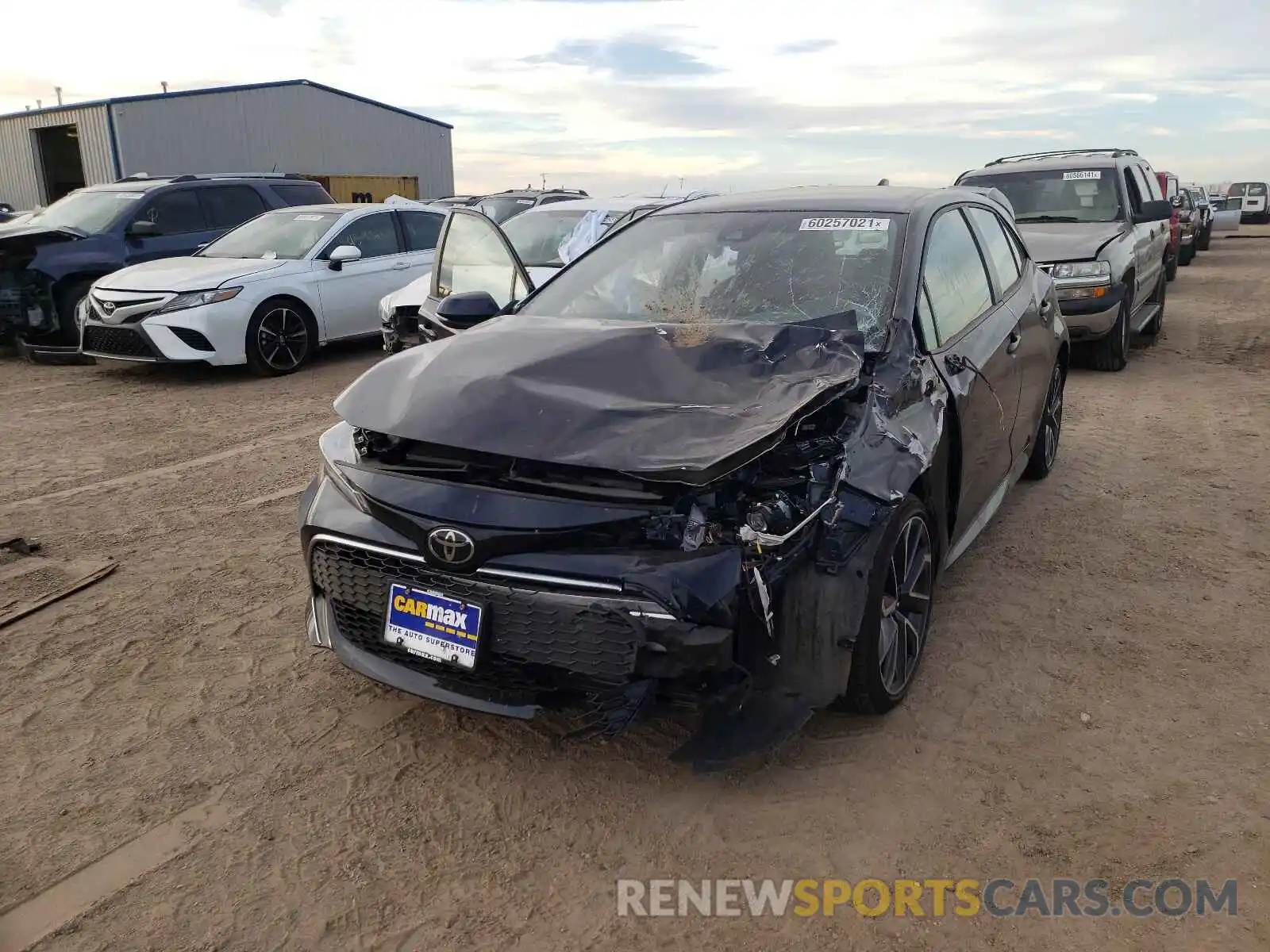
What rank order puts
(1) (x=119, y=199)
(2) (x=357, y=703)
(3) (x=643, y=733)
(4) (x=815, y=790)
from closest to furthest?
(4) (x=815, y=790) → (3) (x=643, y=733) → (2) (x=357, y=703) → (1) (x=119, y=199)

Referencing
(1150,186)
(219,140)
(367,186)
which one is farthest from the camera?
(367,186)

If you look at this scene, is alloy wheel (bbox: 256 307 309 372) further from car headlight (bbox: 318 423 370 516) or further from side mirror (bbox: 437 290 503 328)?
car headlight (bbox: 318 423 370 516)

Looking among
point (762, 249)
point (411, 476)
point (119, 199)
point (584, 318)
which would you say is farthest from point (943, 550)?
point (119, 199)

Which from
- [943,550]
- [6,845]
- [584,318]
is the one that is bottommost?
[6,845]

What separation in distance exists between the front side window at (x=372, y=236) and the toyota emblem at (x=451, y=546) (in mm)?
7810

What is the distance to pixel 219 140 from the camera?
2580cm

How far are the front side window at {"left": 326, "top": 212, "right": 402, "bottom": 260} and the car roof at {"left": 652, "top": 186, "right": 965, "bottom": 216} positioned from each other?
6.32 m

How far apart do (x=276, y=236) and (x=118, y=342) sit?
200 cm

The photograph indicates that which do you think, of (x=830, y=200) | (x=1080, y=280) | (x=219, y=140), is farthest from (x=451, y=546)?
(x=219, y=140)

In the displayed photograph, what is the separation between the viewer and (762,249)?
3768 mm

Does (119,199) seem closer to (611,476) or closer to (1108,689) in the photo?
(611,476)

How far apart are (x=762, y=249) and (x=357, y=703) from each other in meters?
2.29

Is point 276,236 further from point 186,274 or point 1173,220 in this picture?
point 1173,220

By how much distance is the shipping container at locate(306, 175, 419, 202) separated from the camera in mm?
28516
